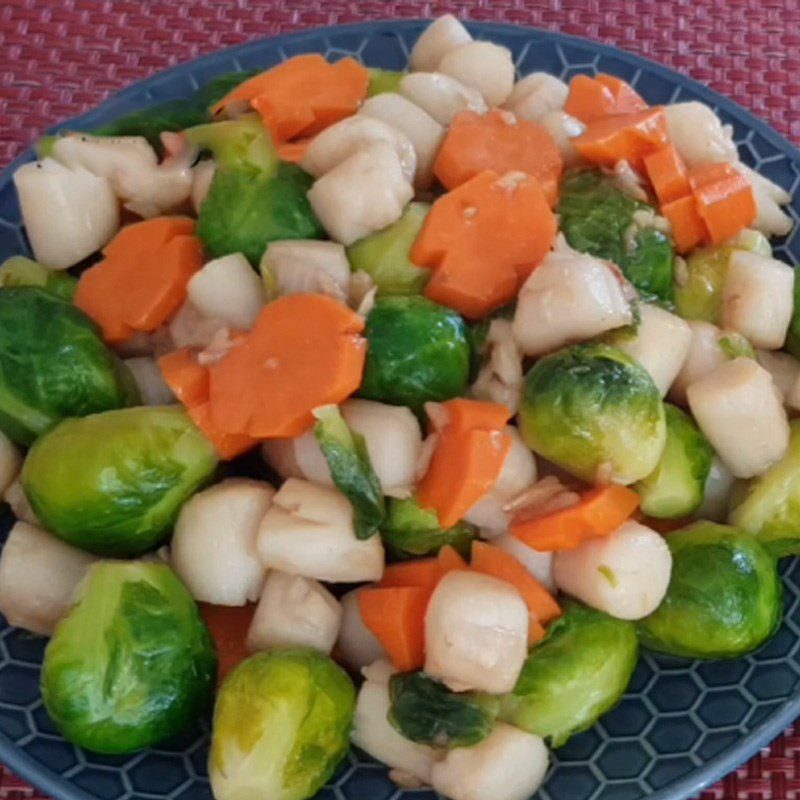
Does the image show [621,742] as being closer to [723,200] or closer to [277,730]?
[277,730]

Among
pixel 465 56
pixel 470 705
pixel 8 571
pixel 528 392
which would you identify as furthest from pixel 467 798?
pixel 465 56

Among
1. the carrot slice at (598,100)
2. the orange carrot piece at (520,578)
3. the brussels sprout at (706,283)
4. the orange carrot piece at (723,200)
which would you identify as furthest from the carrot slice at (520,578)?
the carrot slice at (598,100)

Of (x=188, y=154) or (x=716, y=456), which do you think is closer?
(x=716, y=456)

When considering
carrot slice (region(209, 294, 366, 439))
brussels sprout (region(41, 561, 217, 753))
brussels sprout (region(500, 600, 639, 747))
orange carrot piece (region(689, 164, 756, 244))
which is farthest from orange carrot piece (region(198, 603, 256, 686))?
orange carrot piece (region(689, 164, 756, 244))

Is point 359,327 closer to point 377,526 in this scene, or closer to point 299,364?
point 299,364

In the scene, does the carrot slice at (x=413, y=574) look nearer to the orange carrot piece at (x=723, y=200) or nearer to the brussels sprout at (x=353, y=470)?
the brussels sprout at (x=353, y=470)

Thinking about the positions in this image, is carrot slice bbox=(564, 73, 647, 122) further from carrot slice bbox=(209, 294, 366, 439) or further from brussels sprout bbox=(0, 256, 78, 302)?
brussels sprout bbox=(0, 256, 78, 302)

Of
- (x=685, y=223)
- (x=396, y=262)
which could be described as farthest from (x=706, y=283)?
(x=396, y=262)

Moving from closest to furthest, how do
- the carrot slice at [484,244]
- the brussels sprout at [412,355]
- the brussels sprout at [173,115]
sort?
the brussels sprout at [412,355] < the carrot slice at [484,244] < the brussels sprout at [173,115]
